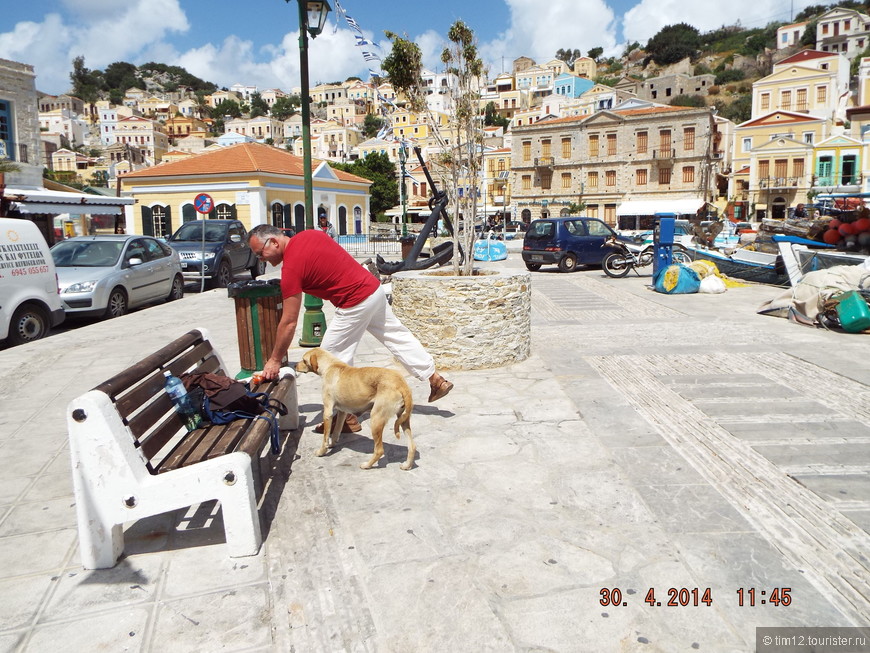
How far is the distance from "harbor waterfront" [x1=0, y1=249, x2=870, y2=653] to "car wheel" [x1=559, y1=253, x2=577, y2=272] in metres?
12.7

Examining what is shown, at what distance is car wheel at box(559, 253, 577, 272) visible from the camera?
1856 cm

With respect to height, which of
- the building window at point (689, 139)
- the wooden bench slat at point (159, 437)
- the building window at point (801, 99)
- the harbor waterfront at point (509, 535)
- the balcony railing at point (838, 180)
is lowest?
the harbor waterfront at point (509, 535)

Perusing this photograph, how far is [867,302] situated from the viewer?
8.71 metres

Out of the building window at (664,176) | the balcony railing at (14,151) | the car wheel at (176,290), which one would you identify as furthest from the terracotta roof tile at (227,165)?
the building window at (664,176)

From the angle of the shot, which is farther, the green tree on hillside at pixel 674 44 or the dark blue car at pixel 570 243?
the green tree on hillside at pixel 674 44

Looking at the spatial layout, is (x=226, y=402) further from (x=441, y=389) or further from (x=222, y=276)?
(x=222, y=276)

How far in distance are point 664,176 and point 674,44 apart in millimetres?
84990

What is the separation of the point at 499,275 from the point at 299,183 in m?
28.3

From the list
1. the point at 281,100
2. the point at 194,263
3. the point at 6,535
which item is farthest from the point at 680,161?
the point at 281,100

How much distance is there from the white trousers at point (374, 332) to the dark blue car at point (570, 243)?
14.2m

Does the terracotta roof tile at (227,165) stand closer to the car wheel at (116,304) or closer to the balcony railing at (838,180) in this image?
the car wheel at (116,304)

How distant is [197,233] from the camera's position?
1716cm

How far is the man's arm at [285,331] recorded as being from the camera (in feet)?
13.2

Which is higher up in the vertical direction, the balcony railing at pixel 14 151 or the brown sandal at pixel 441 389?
the balcony railing at pixel 14 151
